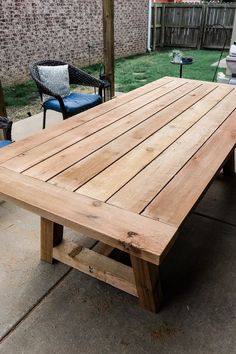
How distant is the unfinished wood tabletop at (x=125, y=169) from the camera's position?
1.02 metres

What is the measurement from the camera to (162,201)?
1.12m

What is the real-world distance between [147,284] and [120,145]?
686mm

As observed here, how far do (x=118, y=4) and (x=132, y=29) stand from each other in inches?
36.9

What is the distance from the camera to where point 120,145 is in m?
1.57

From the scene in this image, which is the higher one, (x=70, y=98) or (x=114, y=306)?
(x=70, y=98)

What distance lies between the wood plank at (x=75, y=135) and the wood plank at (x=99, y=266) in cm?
52

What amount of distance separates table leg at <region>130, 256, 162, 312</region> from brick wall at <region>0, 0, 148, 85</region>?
5.14 meters

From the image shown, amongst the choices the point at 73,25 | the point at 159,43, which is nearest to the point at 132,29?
the point at 159,43

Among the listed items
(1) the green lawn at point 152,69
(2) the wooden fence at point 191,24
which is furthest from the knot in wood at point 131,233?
(2) the wooden fence at point 191,24

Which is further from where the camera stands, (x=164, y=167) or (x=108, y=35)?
(x=108, y=35)

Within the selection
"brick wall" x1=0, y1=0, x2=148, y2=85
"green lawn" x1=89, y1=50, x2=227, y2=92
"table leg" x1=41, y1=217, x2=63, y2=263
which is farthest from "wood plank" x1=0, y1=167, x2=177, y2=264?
"brick wall" x1=0, y1=0, x2=148, y2=85

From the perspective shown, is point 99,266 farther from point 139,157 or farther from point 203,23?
point 203,23

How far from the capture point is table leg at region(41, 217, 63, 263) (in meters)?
1.58

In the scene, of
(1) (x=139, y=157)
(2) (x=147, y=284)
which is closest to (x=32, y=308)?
(2) (x=147, y=284)
